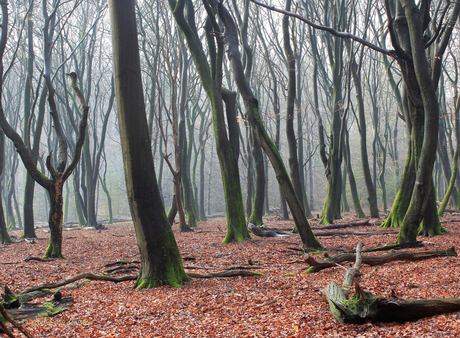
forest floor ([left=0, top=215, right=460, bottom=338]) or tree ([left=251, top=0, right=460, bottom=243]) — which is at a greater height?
tree ([left=251, top=0, right=460, bottom=243])

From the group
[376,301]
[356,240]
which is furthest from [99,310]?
[356,240]

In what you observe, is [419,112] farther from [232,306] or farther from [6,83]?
[6,83]

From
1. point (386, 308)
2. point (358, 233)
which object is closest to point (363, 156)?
point (358, 233)

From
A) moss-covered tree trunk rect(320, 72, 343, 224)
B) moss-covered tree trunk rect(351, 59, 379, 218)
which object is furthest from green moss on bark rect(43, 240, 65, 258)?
moss-covered tree trunk rect(351, 59, 379, 218)

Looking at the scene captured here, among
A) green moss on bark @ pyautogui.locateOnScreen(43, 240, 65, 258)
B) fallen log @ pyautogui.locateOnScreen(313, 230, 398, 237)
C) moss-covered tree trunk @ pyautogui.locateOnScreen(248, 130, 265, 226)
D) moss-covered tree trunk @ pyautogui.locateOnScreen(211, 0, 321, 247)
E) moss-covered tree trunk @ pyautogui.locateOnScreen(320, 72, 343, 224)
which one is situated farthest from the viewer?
moss-covered tree trunk @ pyautogui.locateOnScreen(320, 72, 343, 224)

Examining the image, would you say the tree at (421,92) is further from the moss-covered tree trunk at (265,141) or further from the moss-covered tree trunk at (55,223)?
the moss-covered tree trunk at (55,223)

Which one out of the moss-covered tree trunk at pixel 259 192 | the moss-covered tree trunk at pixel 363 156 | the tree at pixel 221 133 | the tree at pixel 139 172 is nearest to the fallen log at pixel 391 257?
the tree at pixel 139 172

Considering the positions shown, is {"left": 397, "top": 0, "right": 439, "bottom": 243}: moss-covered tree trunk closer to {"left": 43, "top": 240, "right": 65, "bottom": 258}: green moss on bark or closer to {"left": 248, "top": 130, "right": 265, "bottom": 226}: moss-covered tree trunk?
{"left": 248, "top": 130, "right": 265, "bottom": 226}: moss-covered tree trunk

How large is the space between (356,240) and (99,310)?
562cm

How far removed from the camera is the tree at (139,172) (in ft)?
14.9

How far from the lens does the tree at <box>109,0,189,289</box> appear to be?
4.54 m

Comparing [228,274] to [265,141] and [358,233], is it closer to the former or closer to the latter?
[265,141]

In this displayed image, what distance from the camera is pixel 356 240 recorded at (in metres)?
7.37

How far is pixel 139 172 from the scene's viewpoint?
4.55 metres
